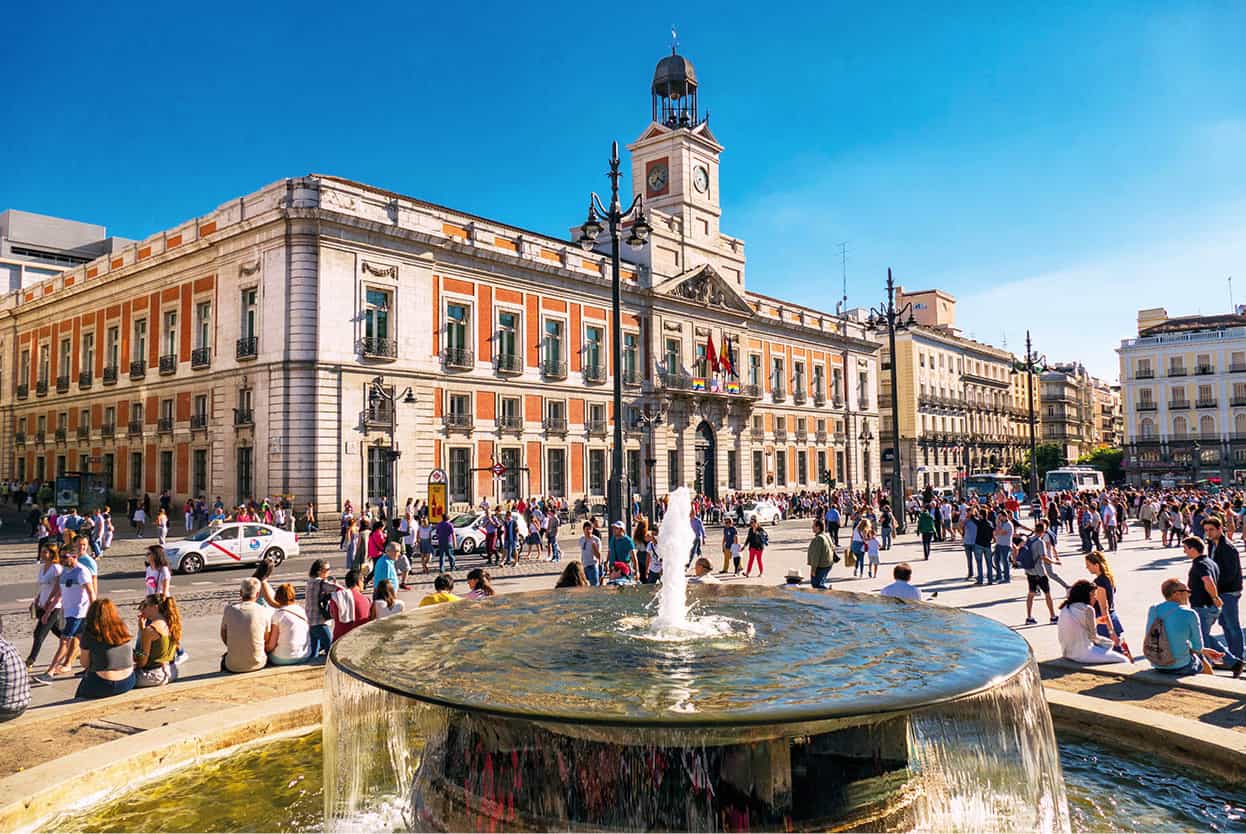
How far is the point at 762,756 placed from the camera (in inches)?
163

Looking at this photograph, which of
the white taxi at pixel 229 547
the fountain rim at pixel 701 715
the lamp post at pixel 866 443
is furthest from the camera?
the lamp post at pixel 866 443

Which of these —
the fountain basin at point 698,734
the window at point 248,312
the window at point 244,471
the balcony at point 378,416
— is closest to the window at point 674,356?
the balcony at point 378,416

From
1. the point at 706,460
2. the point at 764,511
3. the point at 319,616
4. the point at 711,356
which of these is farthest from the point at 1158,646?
the point at 706,460

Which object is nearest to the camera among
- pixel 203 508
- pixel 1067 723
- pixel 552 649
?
pixel 552 649

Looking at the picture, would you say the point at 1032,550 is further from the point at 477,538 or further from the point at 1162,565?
the point at 477,538

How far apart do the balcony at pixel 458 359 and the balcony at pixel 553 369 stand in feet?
12.7

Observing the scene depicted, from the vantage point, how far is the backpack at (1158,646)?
7.39 metres

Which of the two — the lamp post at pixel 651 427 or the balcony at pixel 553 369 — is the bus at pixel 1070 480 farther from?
the balcony at pixel 553 369

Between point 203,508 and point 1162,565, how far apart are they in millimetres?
28334

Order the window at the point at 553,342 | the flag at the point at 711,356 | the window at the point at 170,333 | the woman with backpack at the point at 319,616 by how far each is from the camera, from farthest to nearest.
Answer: the flag at the point at 711,356, the window at the point at 553,342, the window at the point at 170,333, the woman with backpack at the point at 319,616

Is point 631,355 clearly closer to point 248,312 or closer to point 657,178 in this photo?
point 657,178

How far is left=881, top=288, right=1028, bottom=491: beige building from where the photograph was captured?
6281 cm

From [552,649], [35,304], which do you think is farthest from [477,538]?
[35,304]

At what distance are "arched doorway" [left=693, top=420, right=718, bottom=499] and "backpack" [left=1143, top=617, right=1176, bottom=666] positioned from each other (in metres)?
35.9
